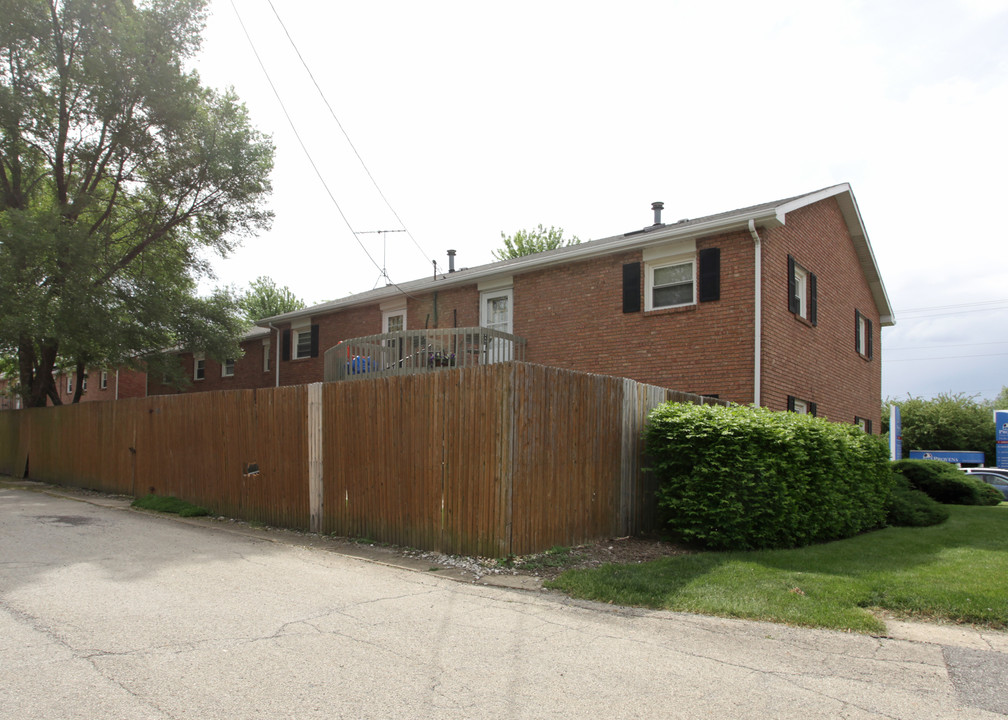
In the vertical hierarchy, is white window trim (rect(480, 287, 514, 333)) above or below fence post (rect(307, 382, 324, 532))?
above

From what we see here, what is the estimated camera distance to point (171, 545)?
8.57 m

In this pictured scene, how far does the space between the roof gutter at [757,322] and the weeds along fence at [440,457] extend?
1.78 meters

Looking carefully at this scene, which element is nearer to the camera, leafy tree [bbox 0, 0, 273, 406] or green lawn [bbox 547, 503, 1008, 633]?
green lawn [bbox 547, 503, 1008, 633]

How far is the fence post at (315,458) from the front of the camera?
378 inches

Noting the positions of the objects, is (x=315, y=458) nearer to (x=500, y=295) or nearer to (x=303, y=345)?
(x=500, y=295)

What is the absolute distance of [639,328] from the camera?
13695 mm

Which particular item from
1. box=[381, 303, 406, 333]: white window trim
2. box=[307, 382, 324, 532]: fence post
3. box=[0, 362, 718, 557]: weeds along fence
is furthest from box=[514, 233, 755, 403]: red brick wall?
box=[307, 382, 324, 532]: fence post

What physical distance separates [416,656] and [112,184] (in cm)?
2269

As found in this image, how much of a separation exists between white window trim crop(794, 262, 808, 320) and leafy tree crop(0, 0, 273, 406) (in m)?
16.6

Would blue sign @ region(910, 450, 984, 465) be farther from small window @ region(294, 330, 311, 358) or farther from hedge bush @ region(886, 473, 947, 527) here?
small window @ region(294, 330, 311, 358)

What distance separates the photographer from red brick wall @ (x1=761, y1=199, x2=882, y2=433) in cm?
1273

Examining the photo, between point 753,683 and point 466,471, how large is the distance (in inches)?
157

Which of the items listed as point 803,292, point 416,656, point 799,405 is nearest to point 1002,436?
point 803,292

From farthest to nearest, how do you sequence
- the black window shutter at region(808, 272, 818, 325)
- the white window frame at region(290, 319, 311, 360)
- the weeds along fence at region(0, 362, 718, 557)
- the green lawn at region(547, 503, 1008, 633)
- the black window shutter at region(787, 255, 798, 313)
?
the white window frame at region(290, 319, 311, 360), the black window shutter at region(808, 272, 818, 325), the black window shutter at region(787, 255, 798, 313), the weeds along fence at region(0, 362, 718, 557), the green lawn at region(547, 503, 1008, 633)
